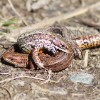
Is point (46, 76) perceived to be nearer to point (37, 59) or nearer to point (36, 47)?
point (37, 59)

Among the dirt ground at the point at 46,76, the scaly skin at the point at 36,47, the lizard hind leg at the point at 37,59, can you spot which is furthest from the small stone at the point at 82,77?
Answer: the lizard hind leg at the point at 37,59

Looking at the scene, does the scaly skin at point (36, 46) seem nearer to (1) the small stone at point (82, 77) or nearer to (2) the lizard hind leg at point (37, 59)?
(2) the lizard hind leg at point (37, 59)

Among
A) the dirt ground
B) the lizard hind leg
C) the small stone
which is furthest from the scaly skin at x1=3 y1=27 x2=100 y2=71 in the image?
the small stone

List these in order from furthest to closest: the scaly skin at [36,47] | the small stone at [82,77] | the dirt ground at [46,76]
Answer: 1. the scaly skin at [36,47]
2. the small stone at [82,77]
3. the dirt ground at [46,76]

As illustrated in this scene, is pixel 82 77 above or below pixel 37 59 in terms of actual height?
below

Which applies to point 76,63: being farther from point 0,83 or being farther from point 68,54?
point 0,83

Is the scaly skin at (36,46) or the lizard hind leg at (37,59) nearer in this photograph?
the lizard hind leg at (37,59)

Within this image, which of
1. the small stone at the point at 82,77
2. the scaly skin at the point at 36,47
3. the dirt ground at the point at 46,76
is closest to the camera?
the dirt ground at the point at 46,76

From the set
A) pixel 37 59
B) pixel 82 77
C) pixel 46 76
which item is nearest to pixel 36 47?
pixel 37 59

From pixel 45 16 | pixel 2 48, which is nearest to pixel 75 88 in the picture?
pixel 2 48

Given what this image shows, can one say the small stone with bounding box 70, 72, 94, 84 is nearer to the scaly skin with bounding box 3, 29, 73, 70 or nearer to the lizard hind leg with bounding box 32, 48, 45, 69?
the scaly skin with bounding box 3, 29, 73, 70
